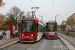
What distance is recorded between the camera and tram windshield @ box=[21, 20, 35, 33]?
14.8 meters

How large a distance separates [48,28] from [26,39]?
7595 mm

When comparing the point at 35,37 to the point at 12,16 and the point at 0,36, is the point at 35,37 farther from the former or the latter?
the point at 12,16

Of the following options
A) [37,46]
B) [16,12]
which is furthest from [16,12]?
[37,46]

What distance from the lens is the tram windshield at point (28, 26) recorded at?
582 inches

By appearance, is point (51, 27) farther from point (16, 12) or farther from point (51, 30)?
point (16, 12)

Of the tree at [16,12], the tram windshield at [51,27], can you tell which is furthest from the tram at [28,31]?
the tree at [16,12]

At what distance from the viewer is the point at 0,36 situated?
Result: 22.3m

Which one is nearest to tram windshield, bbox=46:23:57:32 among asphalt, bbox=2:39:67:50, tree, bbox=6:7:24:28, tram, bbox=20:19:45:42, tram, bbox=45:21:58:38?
tram, bbox=45:21:58:38

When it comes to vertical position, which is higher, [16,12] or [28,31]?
[16,12]

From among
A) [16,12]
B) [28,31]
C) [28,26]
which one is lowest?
[28,31]

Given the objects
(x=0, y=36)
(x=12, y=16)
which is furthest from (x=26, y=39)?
(x=12, y=16)

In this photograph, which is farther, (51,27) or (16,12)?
(16,12)

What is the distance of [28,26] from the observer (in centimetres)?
1477

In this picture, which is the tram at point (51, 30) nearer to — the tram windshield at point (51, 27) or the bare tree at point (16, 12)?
the tram windshield at point (51, 27)
